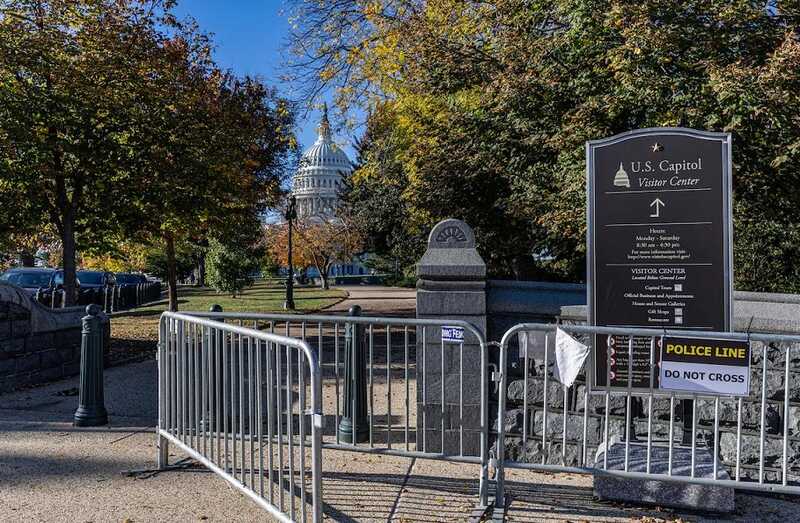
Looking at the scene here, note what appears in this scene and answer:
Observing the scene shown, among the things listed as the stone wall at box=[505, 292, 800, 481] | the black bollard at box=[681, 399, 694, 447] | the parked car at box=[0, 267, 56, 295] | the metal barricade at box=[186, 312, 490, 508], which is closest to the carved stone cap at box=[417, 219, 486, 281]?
the metal barricade at box=[186, 312, 490, 508]

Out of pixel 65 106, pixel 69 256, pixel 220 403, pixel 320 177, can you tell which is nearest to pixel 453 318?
pixel 220 403

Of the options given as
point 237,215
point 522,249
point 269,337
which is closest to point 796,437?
point 269,337

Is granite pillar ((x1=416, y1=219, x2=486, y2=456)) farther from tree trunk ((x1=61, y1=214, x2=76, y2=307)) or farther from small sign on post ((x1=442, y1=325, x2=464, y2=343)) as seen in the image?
tree trunk ((x1=61, y1=214, x2=76, y2=307))

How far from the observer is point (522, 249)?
18906 mm

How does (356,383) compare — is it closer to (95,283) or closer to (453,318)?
(453,318)

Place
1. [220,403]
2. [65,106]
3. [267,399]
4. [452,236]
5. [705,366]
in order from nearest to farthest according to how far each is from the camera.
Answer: [267,399], [705,366], [220,403], [452,236], [65,106]

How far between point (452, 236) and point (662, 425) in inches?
87.7

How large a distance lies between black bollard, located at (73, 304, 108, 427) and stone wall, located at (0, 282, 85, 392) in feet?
7.72

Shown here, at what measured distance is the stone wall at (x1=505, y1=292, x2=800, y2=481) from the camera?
16.2ft

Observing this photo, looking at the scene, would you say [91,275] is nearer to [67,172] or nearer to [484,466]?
[67,172]

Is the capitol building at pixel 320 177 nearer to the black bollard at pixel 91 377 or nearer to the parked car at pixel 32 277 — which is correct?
the parked car at pixel 32 277

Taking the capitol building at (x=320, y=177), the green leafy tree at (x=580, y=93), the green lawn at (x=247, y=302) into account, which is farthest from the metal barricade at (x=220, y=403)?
the capitol building at (x=320, y=177)

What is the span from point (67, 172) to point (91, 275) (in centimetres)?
1878

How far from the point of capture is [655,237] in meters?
5.22
